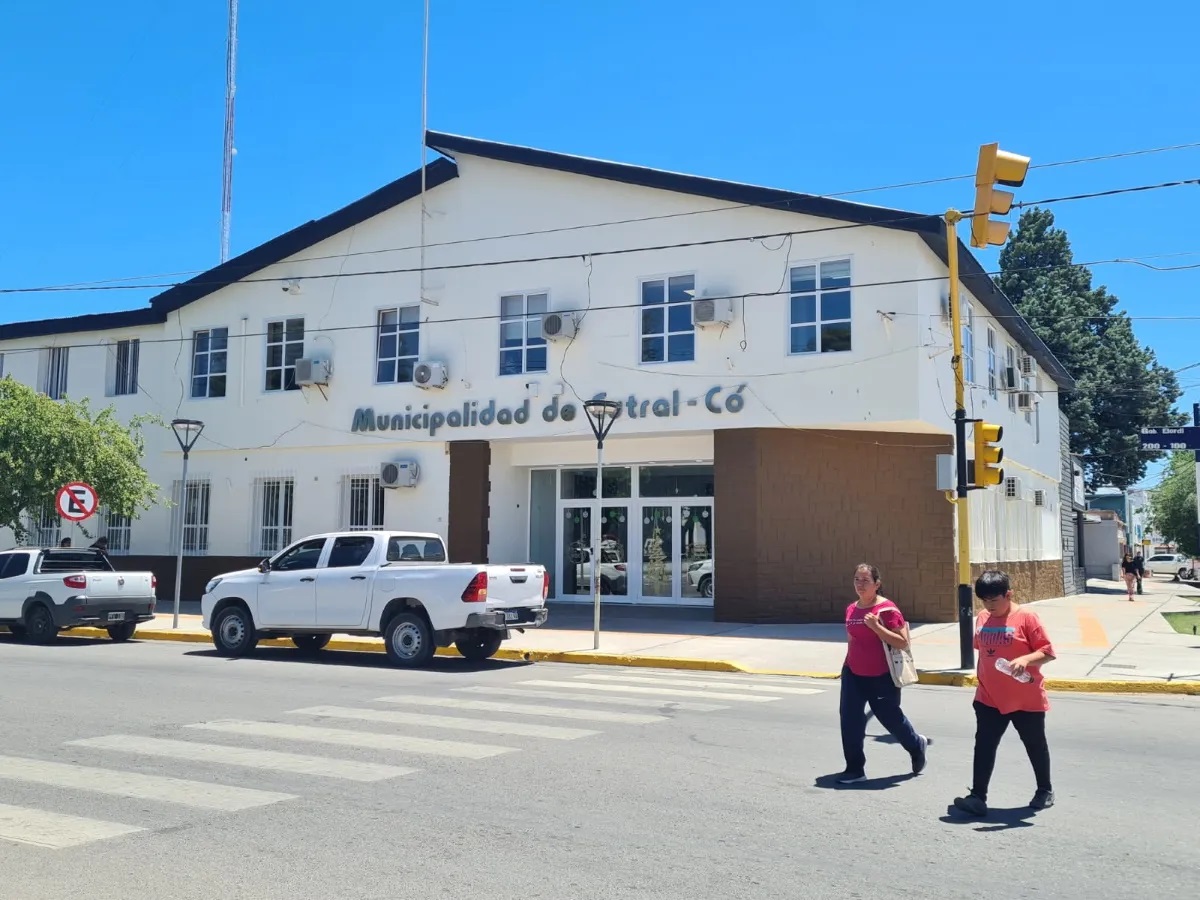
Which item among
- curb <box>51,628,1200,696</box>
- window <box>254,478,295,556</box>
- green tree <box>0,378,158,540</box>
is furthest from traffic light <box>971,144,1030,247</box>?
green tree <box>0,378,158,540</box>

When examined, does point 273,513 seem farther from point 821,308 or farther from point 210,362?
point 821,308

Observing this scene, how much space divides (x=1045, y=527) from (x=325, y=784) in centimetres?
2849

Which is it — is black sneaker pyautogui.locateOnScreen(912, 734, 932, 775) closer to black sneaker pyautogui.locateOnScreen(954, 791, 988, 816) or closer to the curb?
black sneaker pyautogui.locateOnScreen(954, 791, 988, 816)

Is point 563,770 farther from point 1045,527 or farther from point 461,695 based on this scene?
point 1045,527

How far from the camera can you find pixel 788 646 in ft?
56.3

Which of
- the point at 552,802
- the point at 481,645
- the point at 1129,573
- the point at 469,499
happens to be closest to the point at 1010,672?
the point at 552,802

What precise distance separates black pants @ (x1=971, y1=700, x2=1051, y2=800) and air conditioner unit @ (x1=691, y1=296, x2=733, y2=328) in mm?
14190

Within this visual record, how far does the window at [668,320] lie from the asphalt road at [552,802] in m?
10.2

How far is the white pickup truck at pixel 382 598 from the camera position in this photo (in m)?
14.4

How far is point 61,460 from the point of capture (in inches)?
877

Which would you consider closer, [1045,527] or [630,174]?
[630,174]

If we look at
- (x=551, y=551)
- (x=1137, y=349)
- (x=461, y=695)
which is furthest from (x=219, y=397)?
(x=1137, y=349)

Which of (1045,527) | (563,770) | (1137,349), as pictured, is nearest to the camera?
(563,770)

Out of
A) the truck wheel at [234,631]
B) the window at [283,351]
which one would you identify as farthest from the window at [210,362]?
the truck wheel at [234,631]
